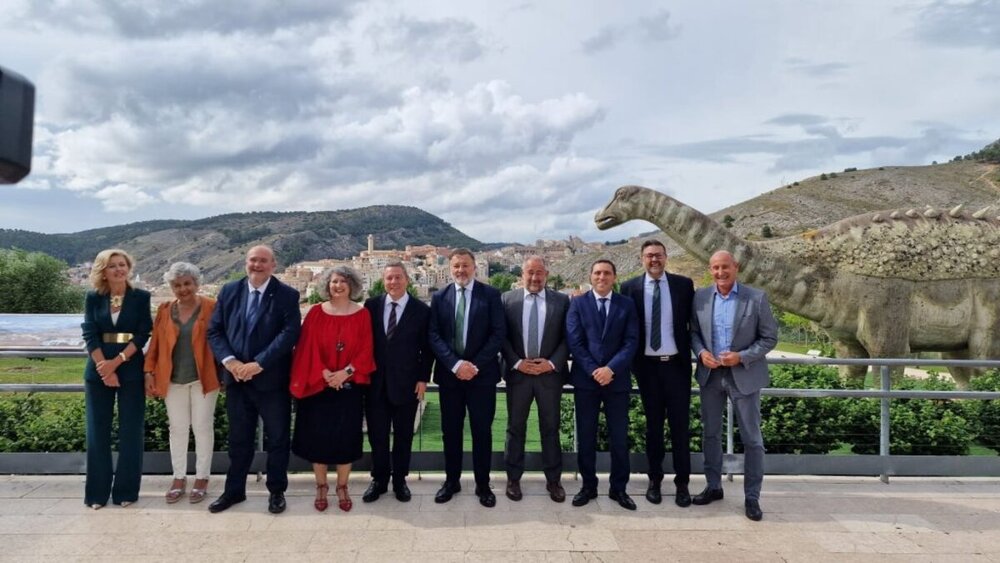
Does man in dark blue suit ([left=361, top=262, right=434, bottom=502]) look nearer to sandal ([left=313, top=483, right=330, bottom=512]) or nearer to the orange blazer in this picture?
sandal ([left=313, top=483, right=330, bottom=512])

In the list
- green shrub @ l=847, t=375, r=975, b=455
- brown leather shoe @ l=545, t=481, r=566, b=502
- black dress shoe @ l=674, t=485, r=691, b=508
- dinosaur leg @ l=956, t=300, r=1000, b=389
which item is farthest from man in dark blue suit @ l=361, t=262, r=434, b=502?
dinosaur leg @ l=956, t=300, r=1000, b=389

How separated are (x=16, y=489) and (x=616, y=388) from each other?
4.52 metres

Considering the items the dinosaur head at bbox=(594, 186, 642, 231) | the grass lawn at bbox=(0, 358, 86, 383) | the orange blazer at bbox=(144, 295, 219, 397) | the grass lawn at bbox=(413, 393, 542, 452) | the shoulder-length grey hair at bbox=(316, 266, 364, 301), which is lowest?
the grass lawn at bbox=(0, 358, 86, 383)

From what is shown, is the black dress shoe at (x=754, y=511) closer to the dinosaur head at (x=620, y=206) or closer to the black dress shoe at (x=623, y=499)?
the black dress shoe at (x=623, y=499)

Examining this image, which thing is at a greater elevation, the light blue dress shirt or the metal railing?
the light blue dress shirt

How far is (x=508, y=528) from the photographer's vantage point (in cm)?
417

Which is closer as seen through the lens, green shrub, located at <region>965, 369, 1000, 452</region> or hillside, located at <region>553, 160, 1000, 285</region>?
green shrub, located at <region>965, 369, 1000, 452</region>

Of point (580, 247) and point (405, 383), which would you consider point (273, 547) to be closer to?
point (405, 383)

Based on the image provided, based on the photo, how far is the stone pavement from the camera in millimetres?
3816

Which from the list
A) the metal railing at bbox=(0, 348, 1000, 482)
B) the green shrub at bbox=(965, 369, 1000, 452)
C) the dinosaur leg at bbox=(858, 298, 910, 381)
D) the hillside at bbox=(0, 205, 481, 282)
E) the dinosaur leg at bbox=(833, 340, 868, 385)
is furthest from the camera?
the hillside at bbox=(0, 205, 481, 282)

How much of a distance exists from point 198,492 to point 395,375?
5.45 feet

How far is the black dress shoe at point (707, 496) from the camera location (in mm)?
4637

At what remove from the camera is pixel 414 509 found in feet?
14.7

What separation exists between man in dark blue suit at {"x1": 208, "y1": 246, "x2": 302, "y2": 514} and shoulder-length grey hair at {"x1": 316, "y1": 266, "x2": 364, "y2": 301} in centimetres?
23
